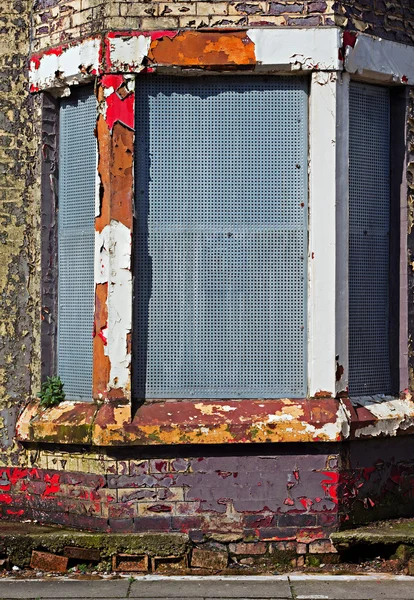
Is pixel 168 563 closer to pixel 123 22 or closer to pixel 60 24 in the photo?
pixel 123 22

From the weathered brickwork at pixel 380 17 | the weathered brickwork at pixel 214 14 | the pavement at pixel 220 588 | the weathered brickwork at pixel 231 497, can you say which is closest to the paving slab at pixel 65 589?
the pavement at pixel 220 588

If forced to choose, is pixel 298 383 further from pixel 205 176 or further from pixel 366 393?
pixel 205 176

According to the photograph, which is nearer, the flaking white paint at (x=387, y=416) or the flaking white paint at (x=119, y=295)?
the flaking white paint at (x=119, y=295)

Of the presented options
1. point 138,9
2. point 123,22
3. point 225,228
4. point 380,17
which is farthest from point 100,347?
point 380,17

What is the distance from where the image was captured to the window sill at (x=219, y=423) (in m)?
6.65

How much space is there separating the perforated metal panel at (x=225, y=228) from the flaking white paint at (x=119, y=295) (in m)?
0.14

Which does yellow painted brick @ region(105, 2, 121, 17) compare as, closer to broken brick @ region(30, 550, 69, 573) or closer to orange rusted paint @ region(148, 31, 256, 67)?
orange rusted paint @ region(148, 31, 256, 67)

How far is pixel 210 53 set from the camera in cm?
680

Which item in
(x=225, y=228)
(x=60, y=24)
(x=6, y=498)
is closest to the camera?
(x=225, y=228)

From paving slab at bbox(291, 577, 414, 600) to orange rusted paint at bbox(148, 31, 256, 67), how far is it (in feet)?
12.1

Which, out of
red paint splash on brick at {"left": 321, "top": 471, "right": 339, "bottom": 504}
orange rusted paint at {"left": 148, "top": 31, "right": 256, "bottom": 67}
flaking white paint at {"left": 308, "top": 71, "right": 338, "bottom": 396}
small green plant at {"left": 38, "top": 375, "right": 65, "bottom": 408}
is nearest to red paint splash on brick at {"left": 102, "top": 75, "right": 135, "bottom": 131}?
orange rusted paint at {"left": 148, "top": 31, "right": 256, "bottom": 67}

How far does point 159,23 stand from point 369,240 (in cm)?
228

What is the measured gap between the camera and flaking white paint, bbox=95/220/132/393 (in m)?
6.80

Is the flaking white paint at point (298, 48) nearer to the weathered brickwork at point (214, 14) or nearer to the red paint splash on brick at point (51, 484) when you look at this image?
the weathered brickwork at point (214, 14)
